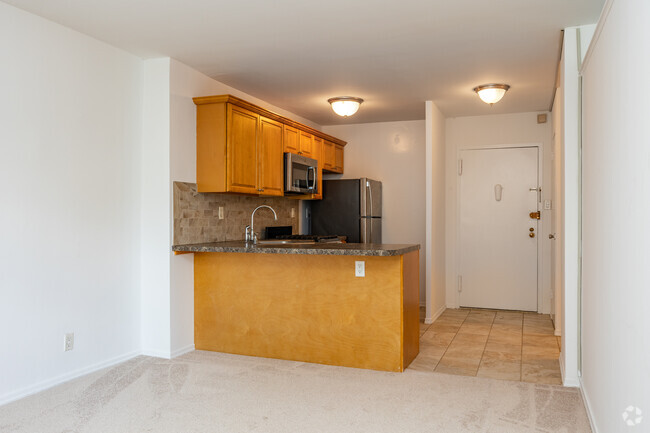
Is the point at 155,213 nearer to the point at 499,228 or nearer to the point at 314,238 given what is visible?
the point at 314,238

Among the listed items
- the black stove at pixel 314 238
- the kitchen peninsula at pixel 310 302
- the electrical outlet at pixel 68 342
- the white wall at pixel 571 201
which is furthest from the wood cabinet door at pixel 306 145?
the electrical outlet at pixel 68 342

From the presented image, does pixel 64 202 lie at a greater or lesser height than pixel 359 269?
greater

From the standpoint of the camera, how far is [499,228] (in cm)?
618

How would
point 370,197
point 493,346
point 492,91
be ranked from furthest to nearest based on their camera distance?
point 370,197 → point 492,91 → point 493,346

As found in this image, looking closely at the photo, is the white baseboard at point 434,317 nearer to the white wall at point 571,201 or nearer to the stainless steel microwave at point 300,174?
the stainless steel microwave at point 300,174

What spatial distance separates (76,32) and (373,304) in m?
2.81

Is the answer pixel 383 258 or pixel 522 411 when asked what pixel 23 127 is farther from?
pixel 522 411

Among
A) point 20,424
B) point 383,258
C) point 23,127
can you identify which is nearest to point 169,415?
point 20,424

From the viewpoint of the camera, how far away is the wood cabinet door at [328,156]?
6.09 metres

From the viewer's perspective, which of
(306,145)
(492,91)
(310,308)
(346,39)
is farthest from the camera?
(306,145)

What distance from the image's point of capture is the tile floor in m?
3.69

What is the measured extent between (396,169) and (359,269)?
10.1ft

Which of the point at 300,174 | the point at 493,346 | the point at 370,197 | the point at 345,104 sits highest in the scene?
the point at 345,104

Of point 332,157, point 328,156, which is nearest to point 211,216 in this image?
point 328,156
